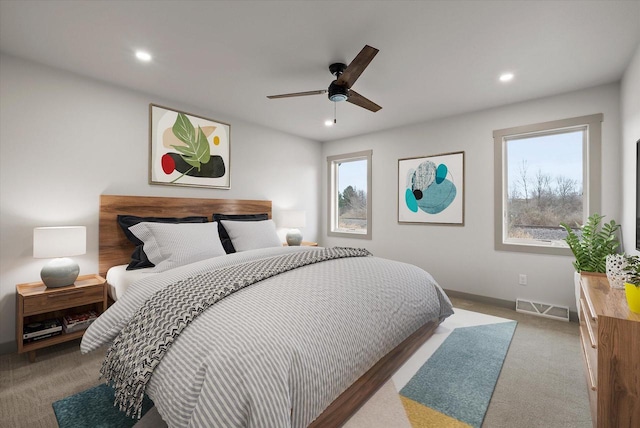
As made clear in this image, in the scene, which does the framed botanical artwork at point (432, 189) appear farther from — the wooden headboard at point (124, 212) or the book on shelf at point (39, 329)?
the book on shelf at point (39, 329)

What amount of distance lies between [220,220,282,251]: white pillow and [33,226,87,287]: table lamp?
1330 mm

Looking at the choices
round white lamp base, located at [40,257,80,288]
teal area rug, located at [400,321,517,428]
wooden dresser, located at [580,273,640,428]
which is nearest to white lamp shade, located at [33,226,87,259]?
round white lamp base, located at [40,257,80,288]

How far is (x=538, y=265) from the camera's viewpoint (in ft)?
11.1

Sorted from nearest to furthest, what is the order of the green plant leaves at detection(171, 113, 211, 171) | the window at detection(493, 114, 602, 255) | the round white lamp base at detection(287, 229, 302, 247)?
the window at detection(493, 114, 602, 255)
the green plant leaves at detection(171, 113, 211, 171)
the round white lamp base at detection(287, 229, 302, 247)

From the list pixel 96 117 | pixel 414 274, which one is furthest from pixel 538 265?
pixel 96 117

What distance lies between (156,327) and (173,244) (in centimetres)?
146

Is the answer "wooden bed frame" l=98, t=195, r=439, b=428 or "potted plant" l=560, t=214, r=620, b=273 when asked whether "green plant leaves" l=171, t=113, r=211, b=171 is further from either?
"potted plant" l=560, t=214, r=620, b=273

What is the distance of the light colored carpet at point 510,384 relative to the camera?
167 centimetres

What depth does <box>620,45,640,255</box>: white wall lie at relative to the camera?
7.72 ft

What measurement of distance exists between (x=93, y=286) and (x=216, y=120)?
7.63 ft

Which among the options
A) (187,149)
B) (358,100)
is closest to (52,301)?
(187,149)

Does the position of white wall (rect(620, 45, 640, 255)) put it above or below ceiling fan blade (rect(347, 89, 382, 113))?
Answer: below

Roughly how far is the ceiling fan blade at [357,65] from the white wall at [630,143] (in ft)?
6.97

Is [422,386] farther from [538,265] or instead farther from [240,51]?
[240,51]
